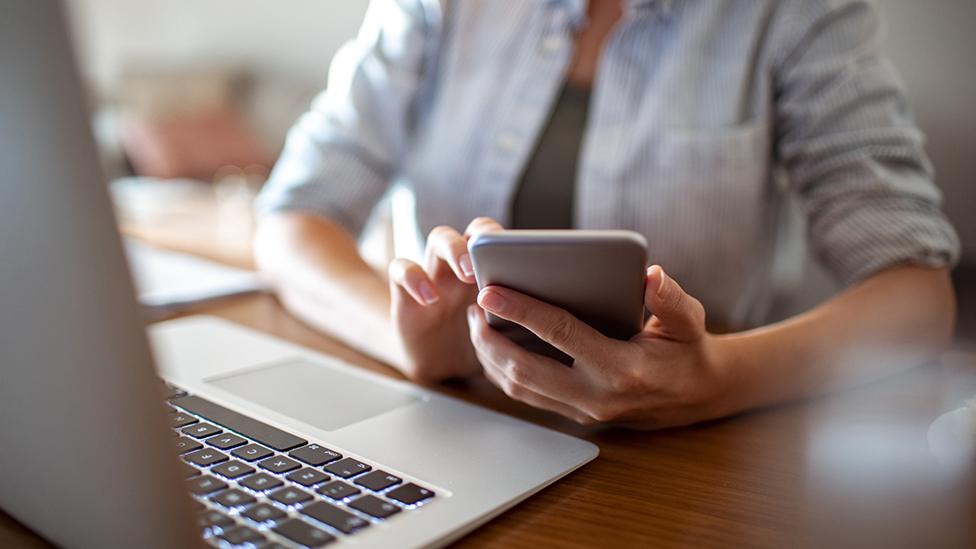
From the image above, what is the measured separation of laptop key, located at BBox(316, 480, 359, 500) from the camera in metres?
0.34

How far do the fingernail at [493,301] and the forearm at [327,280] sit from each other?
172mm

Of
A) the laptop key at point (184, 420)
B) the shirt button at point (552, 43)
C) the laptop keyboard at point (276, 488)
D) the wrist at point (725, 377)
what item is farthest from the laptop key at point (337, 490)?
the shirt button at point (552, 43)

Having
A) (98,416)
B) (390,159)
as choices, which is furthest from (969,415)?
(390,159)

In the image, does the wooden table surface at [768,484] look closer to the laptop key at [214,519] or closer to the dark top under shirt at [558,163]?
the laptop key at [214,519]

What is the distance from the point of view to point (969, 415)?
0.46 meters

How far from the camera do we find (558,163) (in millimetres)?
759

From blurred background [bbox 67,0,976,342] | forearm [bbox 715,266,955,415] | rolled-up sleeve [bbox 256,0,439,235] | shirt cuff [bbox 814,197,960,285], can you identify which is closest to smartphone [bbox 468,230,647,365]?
Result: forearm [bbox 715,266,955,415]

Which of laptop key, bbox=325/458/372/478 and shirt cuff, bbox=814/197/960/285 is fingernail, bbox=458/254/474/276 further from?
shirt cuff, bbox=814/197/960/285

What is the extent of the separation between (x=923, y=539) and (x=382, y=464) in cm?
24

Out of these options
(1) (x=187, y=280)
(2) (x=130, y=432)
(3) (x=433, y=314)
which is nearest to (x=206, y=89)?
(1) (x=187, y=280)

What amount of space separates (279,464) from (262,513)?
0.05 m

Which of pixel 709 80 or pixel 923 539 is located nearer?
pixel 923 539

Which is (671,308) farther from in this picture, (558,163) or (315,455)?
(558,163)

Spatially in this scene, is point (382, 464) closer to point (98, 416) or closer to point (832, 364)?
point (98, 416)
